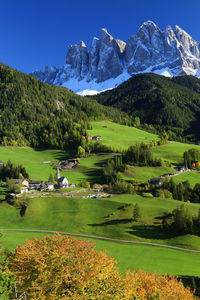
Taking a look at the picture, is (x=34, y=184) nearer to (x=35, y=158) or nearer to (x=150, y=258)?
(x=35, y=158)

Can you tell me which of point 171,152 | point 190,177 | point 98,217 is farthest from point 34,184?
point 171,152

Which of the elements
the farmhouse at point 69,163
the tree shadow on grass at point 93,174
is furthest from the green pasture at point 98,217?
the farmhouse at point 69,163

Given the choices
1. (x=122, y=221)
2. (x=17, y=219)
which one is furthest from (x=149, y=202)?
(x=17, y=219)

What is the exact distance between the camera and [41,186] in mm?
103062

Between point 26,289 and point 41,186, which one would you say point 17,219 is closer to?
point 41,186

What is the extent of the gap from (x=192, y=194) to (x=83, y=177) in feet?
180

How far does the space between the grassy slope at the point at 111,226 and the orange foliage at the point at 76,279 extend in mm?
22191

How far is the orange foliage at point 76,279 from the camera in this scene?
2200 centimetres

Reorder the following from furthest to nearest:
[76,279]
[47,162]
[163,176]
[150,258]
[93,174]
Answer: [47,162], [93,174], [163,176], [150,258], [76,279]

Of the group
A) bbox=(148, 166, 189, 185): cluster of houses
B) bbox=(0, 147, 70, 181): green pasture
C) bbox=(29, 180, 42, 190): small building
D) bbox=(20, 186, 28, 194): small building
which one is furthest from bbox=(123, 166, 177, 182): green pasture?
bbox=(20, 186, 28, 194): small building

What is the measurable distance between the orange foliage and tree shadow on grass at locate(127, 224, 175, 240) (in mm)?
37346

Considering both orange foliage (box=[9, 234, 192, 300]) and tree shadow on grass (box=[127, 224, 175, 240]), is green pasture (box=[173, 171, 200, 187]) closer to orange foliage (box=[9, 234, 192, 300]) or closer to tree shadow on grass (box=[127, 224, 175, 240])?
tree shadow on grass (box=[127, 224, 175, 240])

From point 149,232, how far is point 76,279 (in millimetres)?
45140

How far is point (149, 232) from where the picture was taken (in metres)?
63.9
